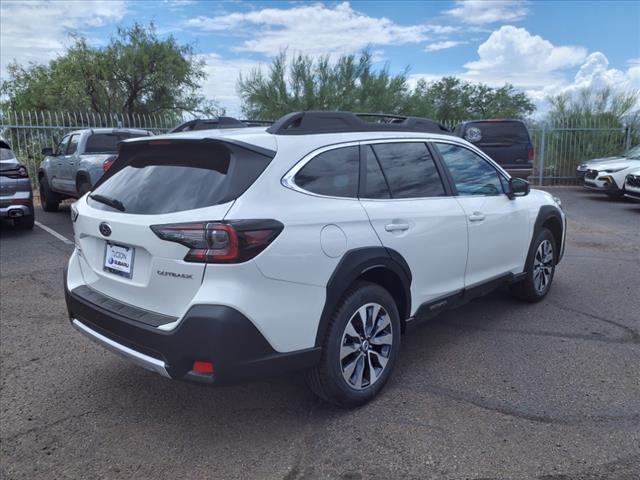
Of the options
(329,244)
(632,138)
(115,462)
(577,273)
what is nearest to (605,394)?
(329,244)

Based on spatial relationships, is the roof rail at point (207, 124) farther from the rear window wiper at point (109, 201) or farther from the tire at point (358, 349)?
the tire at point (358, 349)

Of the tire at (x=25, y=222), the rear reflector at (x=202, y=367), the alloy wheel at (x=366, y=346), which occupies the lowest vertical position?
the tire at (x=25, y=222)

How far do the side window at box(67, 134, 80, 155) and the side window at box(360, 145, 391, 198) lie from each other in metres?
8.35

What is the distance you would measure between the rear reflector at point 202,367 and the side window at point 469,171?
7.96 feet

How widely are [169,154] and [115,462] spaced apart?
67.7 inches

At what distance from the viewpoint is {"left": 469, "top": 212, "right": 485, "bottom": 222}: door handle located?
4148 millimetres

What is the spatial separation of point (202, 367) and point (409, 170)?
201 centimetres

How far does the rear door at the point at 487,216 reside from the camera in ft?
13.8

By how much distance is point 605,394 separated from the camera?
3508 mm

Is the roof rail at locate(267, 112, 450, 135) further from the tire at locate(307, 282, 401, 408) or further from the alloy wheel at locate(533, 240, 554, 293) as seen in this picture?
the alloy wheel at locate(533, 240, 554, 293)

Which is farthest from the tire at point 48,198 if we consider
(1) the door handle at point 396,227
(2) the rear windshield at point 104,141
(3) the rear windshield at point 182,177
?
(1) the door handle at point 396,227

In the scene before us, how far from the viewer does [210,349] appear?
263 centimetres

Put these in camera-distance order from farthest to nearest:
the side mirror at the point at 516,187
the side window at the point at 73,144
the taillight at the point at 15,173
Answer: the side window at the point at 73,144
the taillight at the point at 15,173
the side mirror at the point at 516,187

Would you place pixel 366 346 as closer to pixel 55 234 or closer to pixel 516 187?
pixel 516 187
